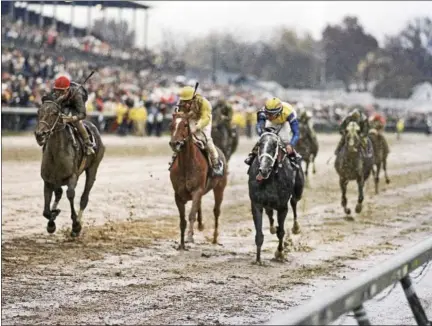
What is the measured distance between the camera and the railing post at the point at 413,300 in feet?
16.1

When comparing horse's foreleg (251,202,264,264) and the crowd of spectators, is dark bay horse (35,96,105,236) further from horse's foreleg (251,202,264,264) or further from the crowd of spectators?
the crowd of spectators

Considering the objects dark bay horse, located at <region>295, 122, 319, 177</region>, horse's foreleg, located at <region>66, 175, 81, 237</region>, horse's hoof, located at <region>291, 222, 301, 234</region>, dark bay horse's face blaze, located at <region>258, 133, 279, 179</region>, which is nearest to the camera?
dark bay horse's face blaze, located at <region>258, 133, 279, 179</region>

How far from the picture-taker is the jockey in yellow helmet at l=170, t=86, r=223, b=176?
32.4 ft

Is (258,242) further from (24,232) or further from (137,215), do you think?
(137,215)

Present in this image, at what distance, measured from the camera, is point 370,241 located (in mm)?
11211

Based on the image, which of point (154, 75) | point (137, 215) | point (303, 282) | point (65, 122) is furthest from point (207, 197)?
point (154, 75)

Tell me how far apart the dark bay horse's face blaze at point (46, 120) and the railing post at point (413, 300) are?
558 cm

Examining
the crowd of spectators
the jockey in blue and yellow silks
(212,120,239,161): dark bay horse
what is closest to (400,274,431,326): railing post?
the jockey in blue and yellow silks

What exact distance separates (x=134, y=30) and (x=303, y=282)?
3461 centimetres

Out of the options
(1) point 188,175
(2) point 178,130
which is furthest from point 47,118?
(1) point 188,175

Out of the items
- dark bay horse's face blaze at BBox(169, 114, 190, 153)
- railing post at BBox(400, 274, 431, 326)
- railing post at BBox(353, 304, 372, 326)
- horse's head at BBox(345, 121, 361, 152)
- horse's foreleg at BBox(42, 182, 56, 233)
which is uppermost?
dark bay horse's face blaze at BBox(169, 114, 190, 153)

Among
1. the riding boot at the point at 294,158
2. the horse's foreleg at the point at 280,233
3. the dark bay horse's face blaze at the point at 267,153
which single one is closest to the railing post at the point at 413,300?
the dark bay horse's face blaze at the point at 267,153

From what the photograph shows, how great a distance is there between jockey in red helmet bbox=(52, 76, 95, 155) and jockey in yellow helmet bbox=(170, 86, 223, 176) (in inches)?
48.1

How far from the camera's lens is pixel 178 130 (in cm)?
963
